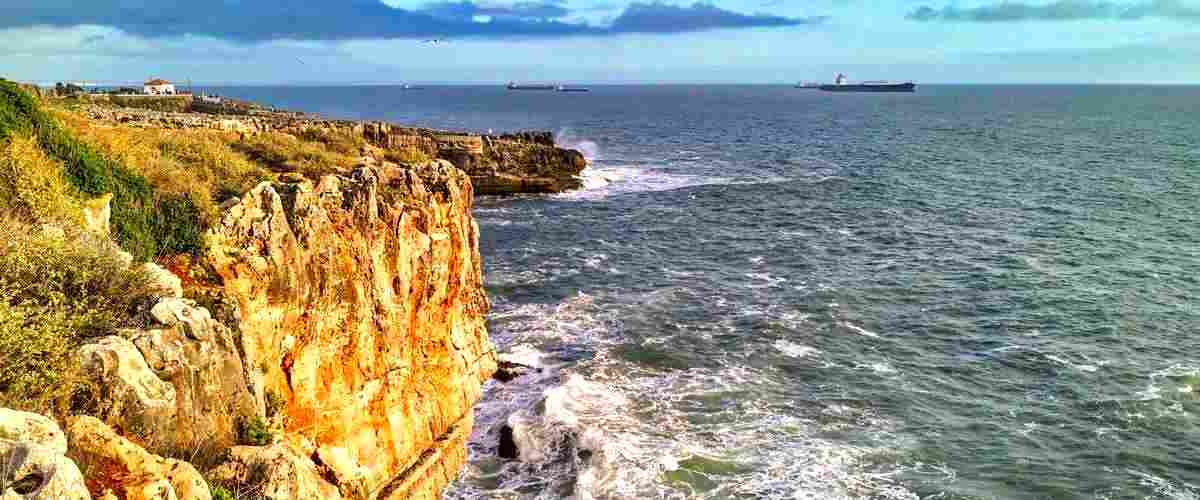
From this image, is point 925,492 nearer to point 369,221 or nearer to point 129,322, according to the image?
point 369,221

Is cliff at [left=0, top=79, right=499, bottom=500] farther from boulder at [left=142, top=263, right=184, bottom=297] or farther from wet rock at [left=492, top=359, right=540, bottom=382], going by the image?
wet rock at [left=492, top=359, right=540, bottom=382]

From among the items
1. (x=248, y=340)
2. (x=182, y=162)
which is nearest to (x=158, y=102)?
(x=182, y=162)

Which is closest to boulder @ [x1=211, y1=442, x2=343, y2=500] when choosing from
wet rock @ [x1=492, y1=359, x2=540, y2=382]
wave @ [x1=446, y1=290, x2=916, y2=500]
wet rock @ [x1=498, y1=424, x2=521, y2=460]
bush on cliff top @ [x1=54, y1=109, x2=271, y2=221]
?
bush on cliff top @ [x1=54, y1=109, x2=271, y2=221]

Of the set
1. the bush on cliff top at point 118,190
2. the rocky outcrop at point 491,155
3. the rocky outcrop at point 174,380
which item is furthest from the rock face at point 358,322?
the rocky outcrop at point 491,155

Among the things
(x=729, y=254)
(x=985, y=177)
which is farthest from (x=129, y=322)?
(x=985, y=177)

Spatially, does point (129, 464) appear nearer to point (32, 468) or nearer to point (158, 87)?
point (32, 468)
